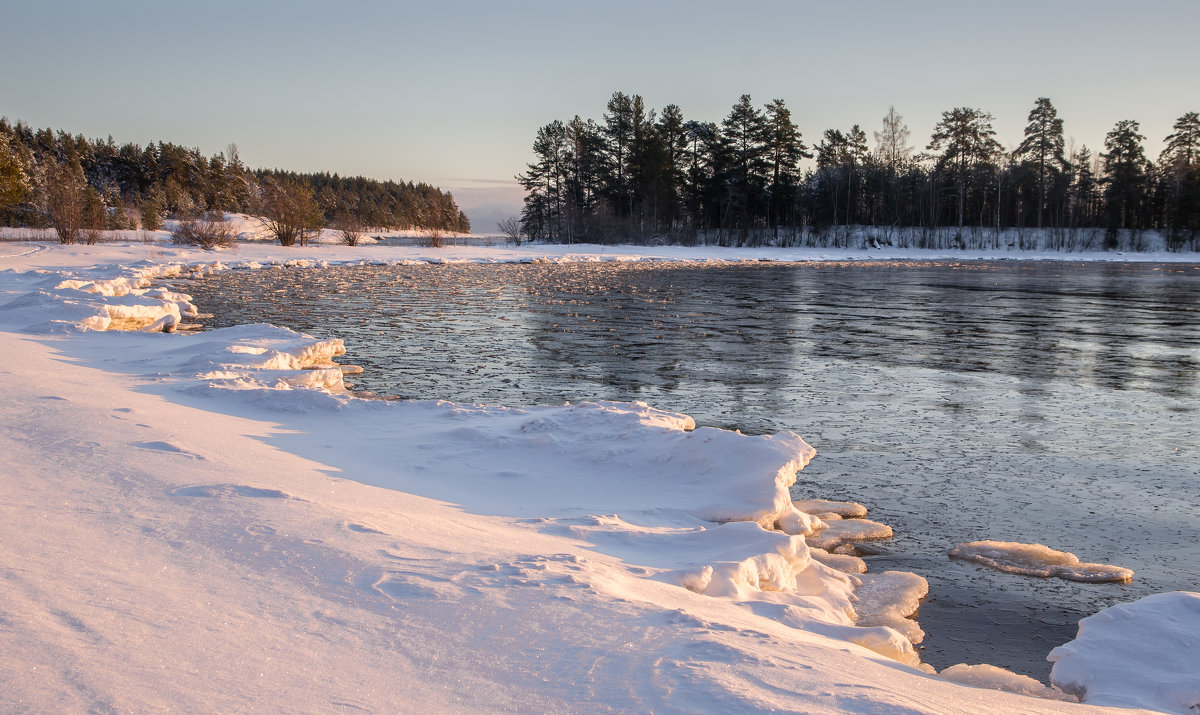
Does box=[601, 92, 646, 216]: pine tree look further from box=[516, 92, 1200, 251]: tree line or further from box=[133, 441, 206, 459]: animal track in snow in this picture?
box=[133, 441, 206, 459]: animal track in snow

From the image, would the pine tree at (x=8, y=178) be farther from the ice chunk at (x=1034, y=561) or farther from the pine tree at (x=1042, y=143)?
the pine tree at (x=1042, y=143)

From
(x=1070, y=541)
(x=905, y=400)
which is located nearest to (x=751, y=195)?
(x=905, y=400)

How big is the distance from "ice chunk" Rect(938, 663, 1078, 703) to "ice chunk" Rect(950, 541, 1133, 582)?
47.6 inches

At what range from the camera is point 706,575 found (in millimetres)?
3330

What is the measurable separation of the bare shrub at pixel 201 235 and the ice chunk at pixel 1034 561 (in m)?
37.2

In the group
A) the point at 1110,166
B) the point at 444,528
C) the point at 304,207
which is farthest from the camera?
the point at 1110,166

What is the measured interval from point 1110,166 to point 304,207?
5484 centimetres

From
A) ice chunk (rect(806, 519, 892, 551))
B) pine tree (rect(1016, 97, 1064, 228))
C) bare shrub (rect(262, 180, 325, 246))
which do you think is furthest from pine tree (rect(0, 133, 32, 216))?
pine tree (rect(1016, 97, 1064, 228))

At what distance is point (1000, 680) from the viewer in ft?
9.59

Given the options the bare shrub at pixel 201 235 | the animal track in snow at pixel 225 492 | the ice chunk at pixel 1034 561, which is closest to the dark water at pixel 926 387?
the ice chunk at pixel 1034 561

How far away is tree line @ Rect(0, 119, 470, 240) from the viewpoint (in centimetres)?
3284

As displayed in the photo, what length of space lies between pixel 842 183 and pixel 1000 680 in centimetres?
6010

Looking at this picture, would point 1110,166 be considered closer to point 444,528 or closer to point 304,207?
point 304,207

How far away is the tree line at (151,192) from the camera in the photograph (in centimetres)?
3284
